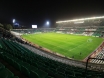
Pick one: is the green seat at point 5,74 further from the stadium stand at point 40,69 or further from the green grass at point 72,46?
the green grass at point 72,46

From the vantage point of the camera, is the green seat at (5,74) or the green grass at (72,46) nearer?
the green seat at (5,74)

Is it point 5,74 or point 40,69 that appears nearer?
point 5,74

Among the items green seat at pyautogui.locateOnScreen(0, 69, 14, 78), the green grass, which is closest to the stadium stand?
green seat at pyautogui.locateOnScreen(0, 69, 14, 78)

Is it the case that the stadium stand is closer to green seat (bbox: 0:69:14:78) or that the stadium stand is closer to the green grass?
green seat (bbox: 0:69:14:78)

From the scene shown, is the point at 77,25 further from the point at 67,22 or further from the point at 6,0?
the point at 6,0

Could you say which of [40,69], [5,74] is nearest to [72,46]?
[40,69]

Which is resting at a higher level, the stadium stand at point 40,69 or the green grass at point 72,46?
the stadium stand at point 40,69

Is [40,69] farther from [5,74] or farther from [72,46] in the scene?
[72,46]

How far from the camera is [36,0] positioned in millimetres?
68688

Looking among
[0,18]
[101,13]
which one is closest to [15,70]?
[101,13]

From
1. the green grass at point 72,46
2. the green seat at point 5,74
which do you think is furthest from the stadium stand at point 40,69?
the green grass at point 72,46

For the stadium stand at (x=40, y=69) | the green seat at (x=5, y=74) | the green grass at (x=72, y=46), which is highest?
the green seat at (x=5, y=74)

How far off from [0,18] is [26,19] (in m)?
21.9

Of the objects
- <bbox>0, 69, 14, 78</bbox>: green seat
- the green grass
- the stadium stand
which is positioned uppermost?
<bbox>0, 69, 14, 78</bbox>: green seat
